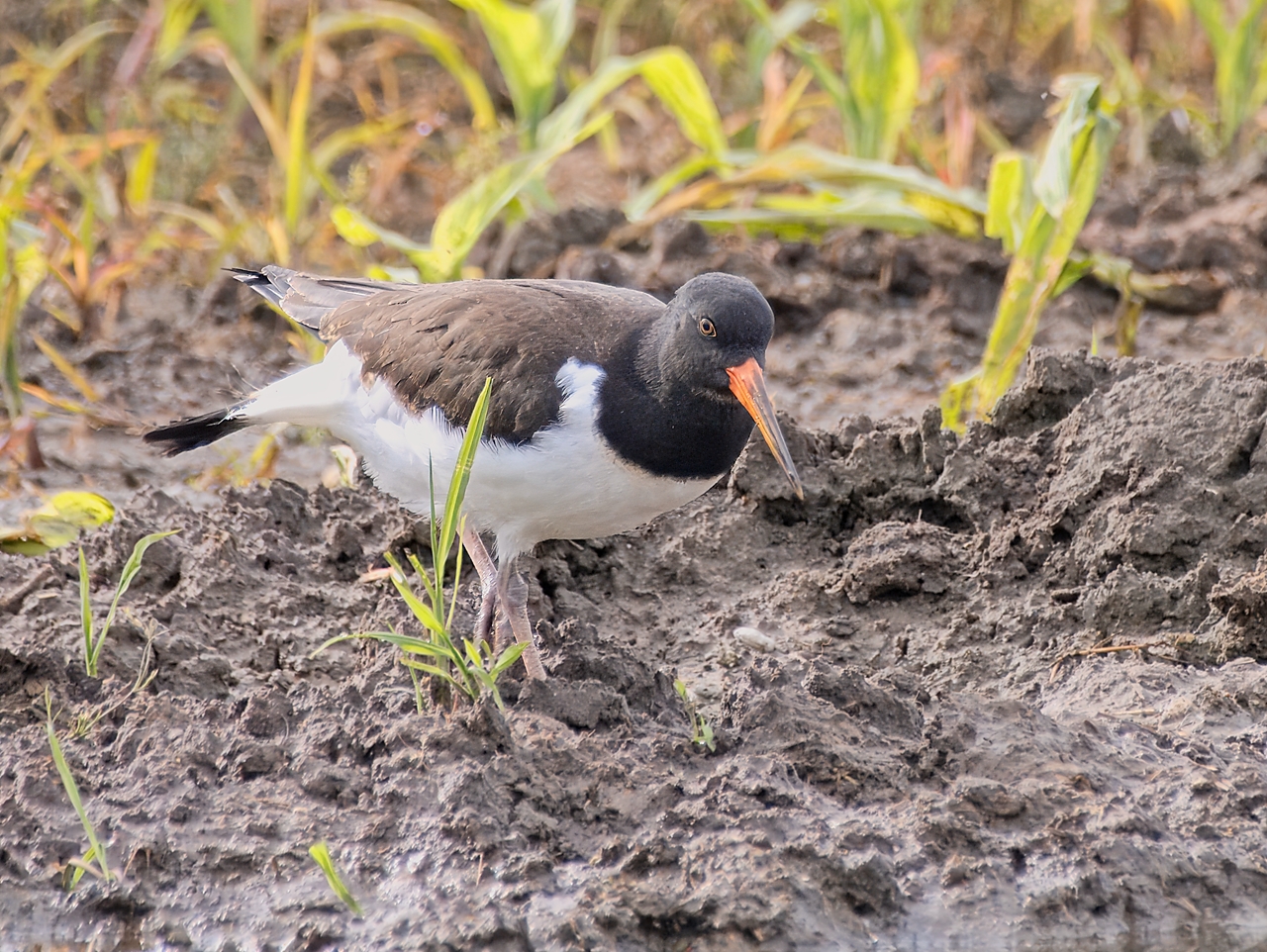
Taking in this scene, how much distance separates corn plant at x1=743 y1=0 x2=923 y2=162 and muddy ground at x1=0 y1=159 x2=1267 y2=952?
2.21 m

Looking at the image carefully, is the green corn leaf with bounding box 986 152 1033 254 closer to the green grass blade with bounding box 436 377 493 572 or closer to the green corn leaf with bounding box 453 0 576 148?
the green corn leaf with bounding box 453 0 576 148

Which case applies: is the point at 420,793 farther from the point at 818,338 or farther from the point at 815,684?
the point at 818,338

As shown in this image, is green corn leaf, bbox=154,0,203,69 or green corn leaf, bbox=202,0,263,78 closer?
green corn leaf, bbox=202,0,263,78

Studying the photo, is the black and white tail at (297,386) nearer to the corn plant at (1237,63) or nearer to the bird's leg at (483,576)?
the bird's leg at (483,576)

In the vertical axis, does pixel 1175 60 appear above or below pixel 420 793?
above

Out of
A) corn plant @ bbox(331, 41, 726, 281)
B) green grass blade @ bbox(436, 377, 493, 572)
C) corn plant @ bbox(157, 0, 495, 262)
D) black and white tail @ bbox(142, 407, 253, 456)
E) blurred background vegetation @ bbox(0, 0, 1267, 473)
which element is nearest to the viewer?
green grass blade @ bbox(436, 377, 493, 572)

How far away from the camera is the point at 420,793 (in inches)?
137

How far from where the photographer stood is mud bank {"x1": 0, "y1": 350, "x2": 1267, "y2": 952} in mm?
3250

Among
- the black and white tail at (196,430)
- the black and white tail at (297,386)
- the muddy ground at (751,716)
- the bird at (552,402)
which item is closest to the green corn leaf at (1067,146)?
the muddy ground at (751,716)

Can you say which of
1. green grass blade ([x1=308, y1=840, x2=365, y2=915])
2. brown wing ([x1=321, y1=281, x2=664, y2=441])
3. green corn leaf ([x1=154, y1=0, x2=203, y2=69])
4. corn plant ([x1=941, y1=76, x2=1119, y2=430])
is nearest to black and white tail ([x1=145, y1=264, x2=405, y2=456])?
brown wing ([x1=321, y1=281, x2=664, y2=441])

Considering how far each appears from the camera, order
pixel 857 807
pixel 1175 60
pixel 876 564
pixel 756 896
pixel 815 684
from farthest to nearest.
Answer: pixel 1175 60 → pixel 876 564 → pixel 815 684 → pixel 857 807 → pixel 756 896

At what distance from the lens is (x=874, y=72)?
22.2ft

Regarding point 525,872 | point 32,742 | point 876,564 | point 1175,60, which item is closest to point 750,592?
point 876,564

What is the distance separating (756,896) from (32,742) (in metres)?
1.88
